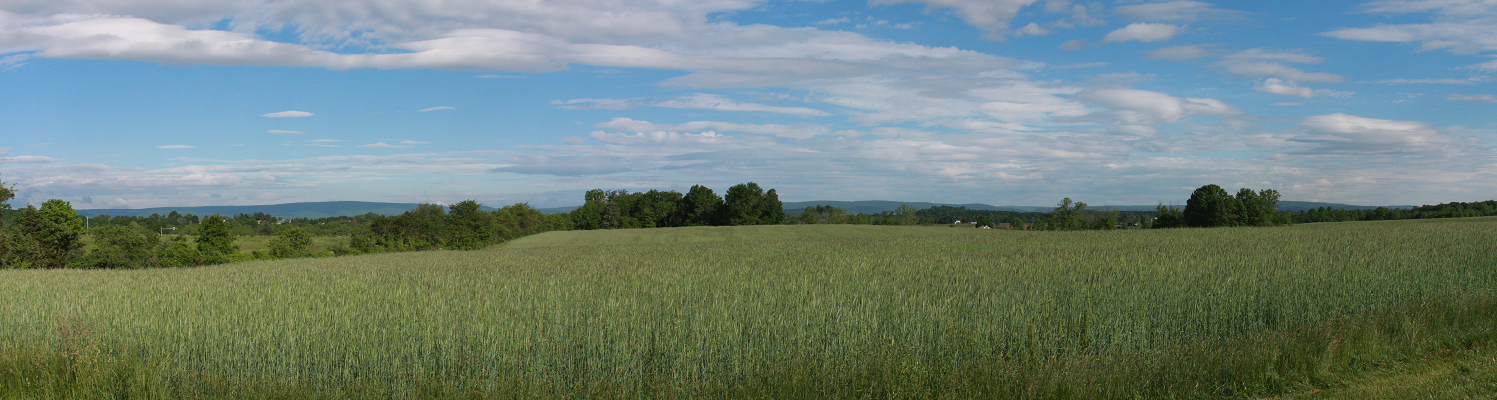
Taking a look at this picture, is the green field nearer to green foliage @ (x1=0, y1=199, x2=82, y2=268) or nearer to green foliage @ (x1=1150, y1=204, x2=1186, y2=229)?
green foliage @ (x1=0, y1=199, x2=82, y2=268)

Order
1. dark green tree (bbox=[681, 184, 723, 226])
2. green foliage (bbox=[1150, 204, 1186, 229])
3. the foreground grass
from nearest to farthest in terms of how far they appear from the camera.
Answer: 1. the foreground grass
2. green foliage (bbox=[1150, 204, 1186, 229])
3. dark green tree (bbox=[681, 184, 723, 226])

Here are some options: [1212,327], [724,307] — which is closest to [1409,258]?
[1212,327]

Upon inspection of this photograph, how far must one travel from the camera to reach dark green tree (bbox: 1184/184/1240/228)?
61.1 meters

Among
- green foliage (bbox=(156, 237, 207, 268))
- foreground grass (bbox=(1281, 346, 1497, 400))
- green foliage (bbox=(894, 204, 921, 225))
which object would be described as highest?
green foliage (bbox=(894, 204, 921, 225))

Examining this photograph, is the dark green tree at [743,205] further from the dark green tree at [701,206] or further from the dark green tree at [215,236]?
the dark green tree at [215,236]

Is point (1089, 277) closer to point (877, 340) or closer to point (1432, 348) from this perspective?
point (1432, 348)

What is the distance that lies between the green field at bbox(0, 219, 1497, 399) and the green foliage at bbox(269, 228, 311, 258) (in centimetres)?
3084

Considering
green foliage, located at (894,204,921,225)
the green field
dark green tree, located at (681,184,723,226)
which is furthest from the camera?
green foliage, located at (894,204,921,225)

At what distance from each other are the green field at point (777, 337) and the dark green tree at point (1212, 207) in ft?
190

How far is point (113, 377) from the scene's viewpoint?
699cm

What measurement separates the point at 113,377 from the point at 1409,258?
21214 mm

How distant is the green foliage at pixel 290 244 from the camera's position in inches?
1554

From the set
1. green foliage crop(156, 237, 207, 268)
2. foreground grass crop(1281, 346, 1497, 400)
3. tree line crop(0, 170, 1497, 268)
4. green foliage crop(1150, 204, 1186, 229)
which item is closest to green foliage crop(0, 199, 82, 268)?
tree line crop(0, 170, 1497, 268)

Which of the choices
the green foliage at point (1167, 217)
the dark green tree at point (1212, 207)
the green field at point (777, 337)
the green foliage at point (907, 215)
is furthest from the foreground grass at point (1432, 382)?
the green foliage at point (907, 215)
